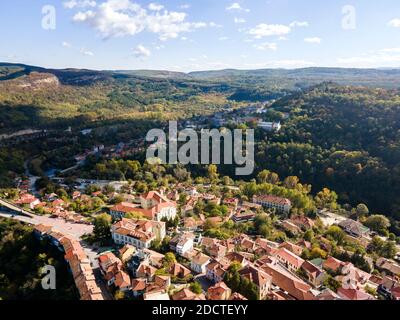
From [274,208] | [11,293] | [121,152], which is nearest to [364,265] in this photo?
[274,208]

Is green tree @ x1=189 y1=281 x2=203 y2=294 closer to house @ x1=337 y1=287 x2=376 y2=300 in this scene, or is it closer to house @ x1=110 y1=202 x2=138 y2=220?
house @ x1=337 y1=287 x2=376 y2=300

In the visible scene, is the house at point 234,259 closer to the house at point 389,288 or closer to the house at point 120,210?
the house at point 389,288

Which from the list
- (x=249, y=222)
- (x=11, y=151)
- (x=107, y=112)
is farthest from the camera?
(x=107, y=112)

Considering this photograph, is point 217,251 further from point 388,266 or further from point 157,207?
point 388,266

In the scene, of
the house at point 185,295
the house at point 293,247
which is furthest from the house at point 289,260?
the house at point 185,295

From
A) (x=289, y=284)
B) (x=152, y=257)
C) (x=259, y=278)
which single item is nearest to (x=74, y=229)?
(x=152, y=257)

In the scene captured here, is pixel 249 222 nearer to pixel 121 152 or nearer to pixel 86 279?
pixel 86 279
